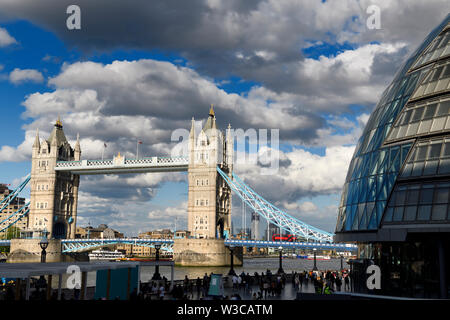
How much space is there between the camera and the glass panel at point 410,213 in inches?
944

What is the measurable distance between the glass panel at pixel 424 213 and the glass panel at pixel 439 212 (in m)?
0.22

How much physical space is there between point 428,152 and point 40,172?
11735 centimetres

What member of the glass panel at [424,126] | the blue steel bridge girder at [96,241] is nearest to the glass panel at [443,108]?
the glass panel at [424,126]

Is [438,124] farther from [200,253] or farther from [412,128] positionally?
[200,253]

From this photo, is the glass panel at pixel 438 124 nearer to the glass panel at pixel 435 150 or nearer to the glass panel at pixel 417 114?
the glass panel at pixel 435 150

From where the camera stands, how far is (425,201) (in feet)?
78.1

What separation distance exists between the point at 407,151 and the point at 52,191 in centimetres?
11247

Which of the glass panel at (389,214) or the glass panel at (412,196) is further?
the glass panel at (389,214)

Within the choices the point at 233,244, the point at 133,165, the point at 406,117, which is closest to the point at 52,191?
the point at 133,165

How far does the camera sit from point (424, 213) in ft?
77.3
